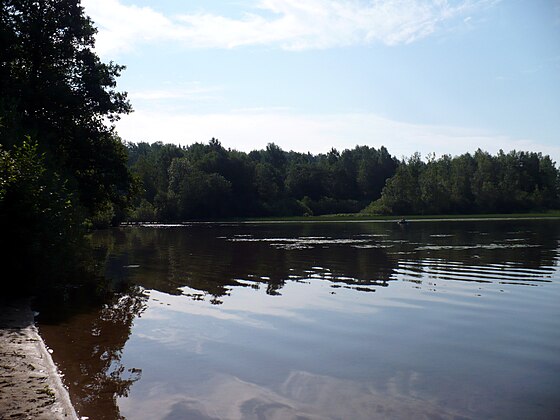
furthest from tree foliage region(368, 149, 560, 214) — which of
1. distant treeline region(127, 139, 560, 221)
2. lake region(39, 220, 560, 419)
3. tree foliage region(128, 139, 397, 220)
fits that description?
lake region(39, 220, 560, 419)

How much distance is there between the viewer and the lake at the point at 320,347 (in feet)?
33.8

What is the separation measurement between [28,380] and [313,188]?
516 ft

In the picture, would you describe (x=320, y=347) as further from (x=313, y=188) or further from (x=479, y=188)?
(x=313, y=188)

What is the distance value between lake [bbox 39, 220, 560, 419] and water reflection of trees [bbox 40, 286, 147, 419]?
0.04 metres

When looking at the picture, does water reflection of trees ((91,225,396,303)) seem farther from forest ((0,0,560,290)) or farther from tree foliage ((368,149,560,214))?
tree foliage ((368,149,560,214))

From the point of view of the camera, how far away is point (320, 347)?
14430 millimetres

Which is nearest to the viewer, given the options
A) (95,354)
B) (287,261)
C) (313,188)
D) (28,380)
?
(28,380)

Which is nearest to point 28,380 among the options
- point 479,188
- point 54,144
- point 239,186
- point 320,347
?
point 320,347

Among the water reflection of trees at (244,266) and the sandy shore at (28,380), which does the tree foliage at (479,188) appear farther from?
the sandy shore at (28,380)

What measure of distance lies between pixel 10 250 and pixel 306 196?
142548 millimetres

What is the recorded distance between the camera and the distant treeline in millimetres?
137000

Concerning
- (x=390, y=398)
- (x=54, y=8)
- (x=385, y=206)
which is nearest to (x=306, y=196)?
(x=385, y=206)

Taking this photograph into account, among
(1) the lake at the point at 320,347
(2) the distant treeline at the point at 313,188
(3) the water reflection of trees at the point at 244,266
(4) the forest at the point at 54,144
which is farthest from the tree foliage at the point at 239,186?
(1) the lake at the point at 320,347

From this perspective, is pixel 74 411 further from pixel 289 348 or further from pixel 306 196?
pixel 306 196
